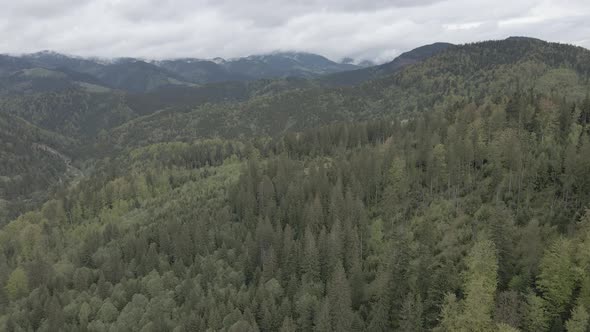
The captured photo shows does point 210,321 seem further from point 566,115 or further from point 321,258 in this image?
point 566,115

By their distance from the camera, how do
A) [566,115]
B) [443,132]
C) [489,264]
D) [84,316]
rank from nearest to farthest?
1. [489,264]
2. [84,316]
3. [566,115]
4. [443,132]

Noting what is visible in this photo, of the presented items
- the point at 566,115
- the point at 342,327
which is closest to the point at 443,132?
the point at 566,115

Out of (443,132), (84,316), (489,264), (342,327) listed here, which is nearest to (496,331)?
(489,264)

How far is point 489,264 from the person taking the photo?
296ft

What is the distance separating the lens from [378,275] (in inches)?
4326

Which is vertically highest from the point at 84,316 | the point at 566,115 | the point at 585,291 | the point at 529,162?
the point at 566,115

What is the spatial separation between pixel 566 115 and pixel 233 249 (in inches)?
4737

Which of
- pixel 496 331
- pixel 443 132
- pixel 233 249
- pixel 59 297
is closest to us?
pixel 496 331

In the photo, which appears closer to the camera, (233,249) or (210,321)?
(210,321)

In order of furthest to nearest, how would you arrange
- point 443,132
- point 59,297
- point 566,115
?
point 443,132, point 566,115, point 59,297

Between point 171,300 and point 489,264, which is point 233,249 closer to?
point 171,300

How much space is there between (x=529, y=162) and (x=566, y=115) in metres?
35.3

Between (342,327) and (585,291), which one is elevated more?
(585,291)

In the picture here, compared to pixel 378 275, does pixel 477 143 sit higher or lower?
higher
